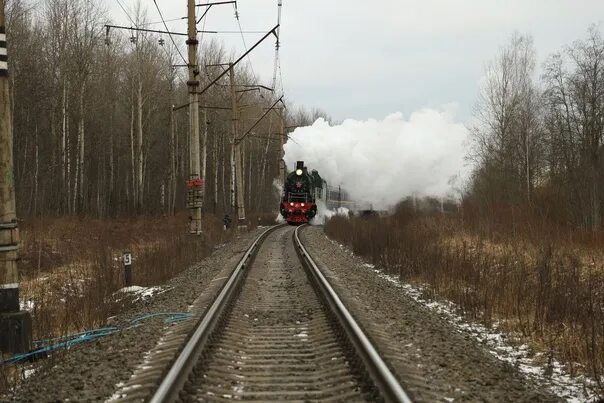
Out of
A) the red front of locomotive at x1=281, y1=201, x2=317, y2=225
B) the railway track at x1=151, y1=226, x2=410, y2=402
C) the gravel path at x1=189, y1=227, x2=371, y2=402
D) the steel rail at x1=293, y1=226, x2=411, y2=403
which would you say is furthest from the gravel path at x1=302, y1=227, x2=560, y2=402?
the red front of locomotive at x1=281, y1=201, x2=317, y2=225

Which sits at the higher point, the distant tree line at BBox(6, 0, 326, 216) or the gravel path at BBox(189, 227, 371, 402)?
the distant tree line at BBox(6, 0, 326, 216)

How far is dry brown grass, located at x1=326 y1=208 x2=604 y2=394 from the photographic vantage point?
6.59 meters

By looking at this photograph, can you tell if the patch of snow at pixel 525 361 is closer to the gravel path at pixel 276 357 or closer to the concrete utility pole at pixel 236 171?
the gravel path at pixel 276 357

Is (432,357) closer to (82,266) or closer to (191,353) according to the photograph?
(191,353)

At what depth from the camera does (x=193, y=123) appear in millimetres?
18234

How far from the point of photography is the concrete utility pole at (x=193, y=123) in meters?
17.9

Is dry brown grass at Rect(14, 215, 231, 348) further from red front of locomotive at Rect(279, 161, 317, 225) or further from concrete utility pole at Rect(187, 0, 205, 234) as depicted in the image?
red front of locomotive at Rect(279, 161, 317, 225)

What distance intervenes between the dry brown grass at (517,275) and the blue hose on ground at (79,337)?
4.35 meters

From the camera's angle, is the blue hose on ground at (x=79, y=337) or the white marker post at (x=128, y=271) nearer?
the blue hose on ground at (x=79, y=337)

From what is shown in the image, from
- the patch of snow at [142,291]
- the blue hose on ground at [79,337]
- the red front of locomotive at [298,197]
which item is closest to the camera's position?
the blue hose on ground at [79,337]

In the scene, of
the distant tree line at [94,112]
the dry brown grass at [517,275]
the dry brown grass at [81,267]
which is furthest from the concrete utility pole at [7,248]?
the distant tree line at [94,112]

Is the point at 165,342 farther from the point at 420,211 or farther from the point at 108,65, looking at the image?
the point at 108,65

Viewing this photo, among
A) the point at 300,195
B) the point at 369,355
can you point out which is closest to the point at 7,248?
the point at 369,355

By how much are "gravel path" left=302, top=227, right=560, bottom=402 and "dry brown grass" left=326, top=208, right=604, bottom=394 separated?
2.39 feet
